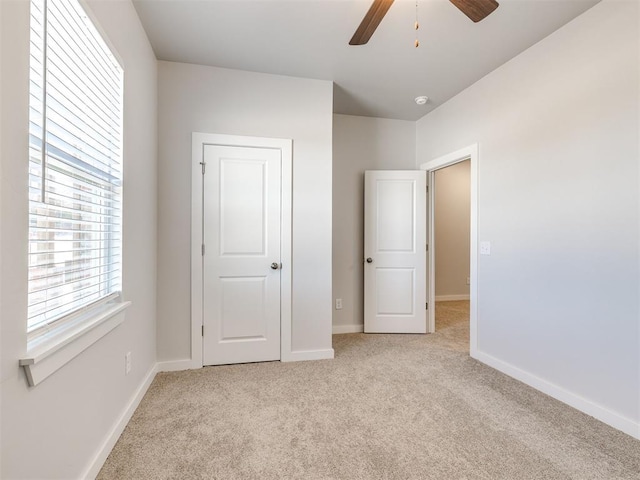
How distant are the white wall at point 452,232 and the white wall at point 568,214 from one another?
8.73 feet

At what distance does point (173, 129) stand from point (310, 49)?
4.31 feet

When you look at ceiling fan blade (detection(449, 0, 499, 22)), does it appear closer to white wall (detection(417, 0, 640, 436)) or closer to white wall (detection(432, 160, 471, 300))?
white wall (detection(417, 0, 640, 436))

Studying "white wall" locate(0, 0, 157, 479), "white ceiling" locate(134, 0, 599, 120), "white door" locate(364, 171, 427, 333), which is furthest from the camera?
"white door" locate(364, 171, 427, 333)

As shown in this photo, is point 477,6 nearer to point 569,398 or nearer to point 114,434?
point 569,398

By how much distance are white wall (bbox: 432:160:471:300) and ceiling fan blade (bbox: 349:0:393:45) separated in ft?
13.6

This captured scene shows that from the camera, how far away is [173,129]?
2.59 metres

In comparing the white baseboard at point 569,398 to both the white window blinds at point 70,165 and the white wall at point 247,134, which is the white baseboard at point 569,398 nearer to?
the white wall at point 247,134

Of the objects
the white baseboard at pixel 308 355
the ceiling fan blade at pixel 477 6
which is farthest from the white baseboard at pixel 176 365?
the ceiling fan blade at pixel 477 6

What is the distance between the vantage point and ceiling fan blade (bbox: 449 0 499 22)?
1414 millimetres

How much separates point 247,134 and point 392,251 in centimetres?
208

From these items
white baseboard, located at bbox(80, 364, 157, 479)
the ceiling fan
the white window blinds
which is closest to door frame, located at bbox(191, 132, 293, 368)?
white baseboard, located at bbox(80, 364, 157, 479)

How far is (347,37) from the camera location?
7.40 feet

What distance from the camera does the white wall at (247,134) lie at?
259 cm

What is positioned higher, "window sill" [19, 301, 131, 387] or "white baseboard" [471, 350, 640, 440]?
"window sill" [19, 301, 131, 387]
